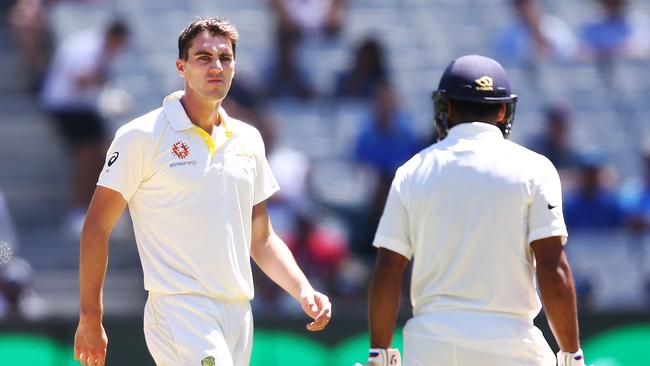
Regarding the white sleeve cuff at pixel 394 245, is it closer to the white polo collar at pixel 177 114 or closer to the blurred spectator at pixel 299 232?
the white polo collar at pixel 177 114

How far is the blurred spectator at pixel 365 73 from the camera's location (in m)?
12.5

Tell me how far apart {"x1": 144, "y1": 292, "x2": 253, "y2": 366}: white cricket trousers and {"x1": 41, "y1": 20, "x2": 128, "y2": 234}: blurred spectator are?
20.1 ft

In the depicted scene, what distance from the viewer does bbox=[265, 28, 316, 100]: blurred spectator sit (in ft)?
41.1

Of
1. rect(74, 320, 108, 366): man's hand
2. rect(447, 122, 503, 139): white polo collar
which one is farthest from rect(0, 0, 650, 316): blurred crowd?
rect(447, 122, 503, 139): white polo collar

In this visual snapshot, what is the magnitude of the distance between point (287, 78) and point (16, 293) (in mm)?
3595

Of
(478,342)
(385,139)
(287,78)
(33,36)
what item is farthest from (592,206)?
(478,342)

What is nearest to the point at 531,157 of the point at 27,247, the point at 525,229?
the point at 525,229

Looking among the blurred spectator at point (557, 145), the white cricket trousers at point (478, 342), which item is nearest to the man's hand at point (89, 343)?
the white cricket trousers at point (478, 342)

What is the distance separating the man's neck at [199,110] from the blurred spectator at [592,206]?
6.33 meters

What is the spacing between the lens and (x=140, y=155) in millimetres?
5430

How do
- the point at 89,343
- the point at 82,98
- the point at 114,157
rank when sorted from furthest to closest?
1. the point at 82,98
2. the point at 114,157
3. the point at 89,343

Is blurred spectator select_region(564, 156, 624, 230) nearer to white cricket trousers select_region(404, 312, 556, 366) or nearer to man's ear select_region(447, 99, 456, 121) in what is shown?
man's ear select_region(447, 99, 456, 121)

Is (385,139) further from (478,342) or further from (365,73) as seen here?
(478,342)

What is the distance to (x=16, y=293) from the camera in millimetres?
10227
